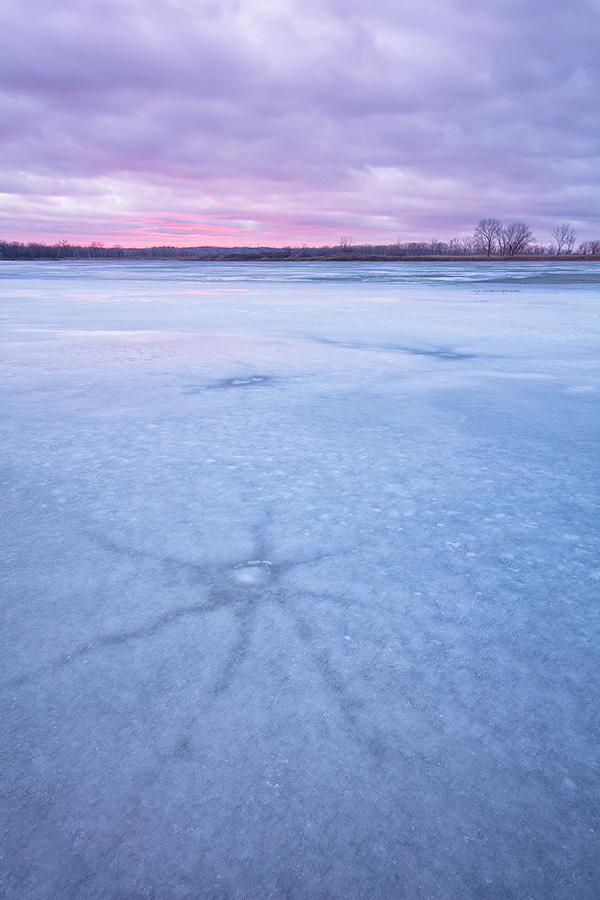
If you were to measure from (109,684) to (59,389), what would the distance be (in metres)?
3.24

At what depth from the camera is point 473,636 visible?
1.50 metres

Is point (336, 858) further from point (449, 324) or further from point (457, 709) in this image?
point (449, 324)

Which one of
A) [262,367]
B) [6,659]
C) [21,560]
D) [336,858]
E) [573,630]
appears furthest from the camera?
[262,367]

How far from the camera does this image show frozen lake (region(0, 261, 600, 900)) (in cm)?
99

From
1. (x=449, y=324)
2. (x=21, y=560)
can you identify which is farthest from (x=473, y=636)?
(x=449, y=324)

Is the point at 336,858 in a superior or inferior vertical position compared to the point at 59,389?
inferior

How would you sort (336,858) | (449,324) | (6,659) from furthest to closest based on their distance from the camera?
(449,324)
(6,659)
(336,858)

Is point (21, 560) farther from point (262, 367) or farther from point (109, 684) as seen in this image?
point (262, 367)

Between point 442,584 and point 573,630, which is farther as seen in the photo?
point 442,584

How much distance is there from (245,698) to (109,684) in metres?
0.35

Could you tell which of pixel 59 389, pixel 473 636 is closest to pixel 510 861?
pixel 473 636

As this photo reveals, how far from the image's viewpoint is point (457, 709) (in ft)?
4.17

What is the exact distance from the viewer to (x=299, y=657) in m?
1.42

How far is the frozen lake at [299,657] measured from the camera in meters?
0.99
